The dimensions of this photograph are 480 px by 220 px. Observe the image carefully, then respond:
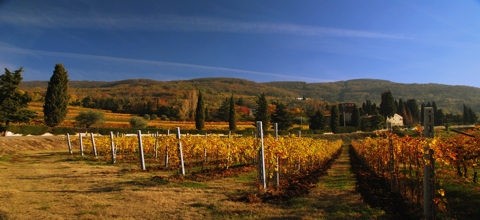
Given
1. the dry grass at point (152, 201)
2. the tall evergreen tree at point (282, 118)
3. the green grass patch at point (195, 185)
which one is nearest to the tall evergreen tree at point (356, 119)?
the tall evergreen tree at point (282, 118)

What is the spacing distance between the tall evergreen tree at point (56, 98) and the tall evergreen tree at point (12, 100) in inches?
146

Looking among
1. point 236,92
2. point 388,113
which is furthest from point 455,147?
point 236,92

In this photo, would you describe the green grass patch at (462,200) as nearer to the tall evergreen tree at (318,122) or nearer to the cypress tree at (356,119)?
the tall evergreen tree at (318,122)

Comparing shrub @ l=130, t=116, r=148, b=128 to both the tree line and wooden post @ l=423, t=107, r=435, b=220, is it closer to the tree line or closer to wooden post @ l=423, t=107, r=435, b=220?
the tree line

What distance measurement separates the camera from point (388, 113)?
68.8m

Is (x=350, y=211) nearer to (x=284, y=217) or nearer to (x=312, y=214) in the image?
(x=312, y=214)

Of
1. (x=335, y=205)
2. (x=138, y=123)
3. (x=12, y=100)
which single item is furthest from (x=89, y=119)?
(x=335, y=205)

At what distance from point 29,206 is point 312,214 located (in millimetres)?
5701

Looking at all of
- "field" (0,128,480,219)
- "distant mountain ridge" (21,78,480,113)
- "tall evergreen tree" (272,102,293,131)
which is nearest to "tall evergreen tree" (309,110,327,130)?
"tall evergreen tree" (272,102,293,131)

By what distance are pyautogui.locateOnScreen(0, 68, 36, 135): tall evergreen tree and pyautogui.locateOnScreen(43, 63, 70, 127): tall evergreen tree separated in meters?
3.70

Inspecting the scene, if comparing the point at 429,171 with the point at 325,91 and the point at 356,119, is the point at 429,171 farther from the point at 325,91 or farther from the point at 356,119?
the point at 325,91

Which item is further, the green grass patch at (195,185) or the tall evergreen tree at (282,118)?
the tall evergreen tree at (282,118)

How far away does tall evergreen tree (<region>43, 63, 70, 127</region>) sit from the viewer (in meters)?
A: 32.3

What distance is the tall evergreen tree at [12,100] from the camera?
1027 inches
